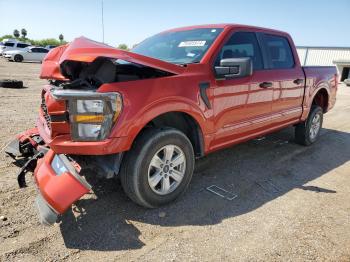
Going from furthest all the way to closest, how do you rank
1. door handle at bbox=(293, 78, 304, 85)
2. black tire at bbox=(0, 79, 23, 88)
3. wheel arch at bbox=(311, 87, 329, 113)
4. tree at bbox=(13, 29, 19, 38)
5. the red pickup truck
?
tree at bbox=(13, 29, 19, 38) → black tire at bbox=(0, 79, 23, 88) → wheel arch at bbox=(311, 87, 329, 113) → door handle at bbox=(293, 78, 304, 85) → the red pickup truck

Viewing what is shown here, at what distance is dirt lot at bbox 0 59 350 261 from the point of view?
264 centimetres

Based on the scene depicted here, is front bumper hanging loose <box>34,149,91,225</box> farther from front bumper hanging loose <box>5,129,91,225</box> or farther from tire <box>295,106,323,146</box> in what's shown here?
tire <box>295,106,323,146</box>

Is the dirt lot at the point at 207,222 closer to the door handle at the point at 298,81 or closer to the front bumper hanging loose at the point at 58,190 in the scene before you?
the front bumper hanging loose at the point at 58,190

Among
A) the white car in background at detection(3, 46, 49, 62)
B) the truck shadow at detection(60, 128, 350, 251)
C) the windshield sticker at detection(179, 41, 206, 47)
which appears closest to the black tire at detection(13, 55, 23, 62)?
the white car in background at detection(3, 46, 49, 62)

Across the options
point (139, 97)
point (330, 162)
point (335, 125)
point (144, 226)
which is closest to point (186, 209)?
point (144, 226)

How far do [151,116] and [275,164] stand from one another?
2584 millimetres

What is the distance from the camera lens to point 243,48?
4180mm

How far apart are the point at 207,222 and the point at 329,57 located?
3741 centimetres

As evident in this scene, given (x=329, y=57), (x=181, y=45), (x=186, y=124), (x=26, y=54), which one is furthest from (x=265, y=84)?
(x=329, y=57)

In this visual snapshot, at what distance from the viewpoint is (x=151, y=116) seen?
2.97 meters

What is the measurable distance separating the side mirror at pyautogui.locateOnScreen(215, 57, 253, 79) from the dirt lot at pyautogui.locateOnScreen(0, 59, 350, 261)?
1359mm

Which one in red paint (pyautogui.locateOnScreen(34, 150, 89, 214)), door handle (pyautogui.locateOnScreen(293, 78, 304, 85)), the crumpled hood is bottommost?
red paint (pyautogui.locateOnScreen(34, 150, 89, 214))

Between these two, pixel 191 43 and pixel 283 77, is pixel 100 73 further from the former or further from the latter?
pixel 283 77

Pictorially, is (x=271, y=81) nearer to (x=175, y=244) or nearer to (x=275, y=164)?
(x=275, y=164)
